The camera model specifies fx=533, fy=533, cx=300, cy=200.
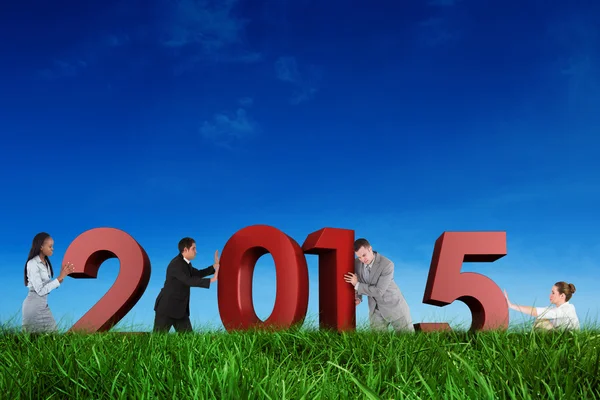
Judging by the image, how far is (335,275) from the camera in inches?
306

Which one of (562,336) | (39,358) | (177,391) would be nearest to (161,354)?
(39,358)

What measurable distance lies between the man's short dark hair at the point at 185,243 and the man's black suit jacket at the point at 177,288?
0.13m

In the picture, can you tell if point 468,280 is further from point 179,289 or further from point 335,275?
point 179,289

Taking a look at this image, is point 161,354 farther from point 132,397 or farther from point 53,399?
point 132,397

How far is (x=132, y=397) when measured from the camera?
282 cm

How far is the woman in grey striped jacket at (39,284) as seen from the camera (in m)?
7.80

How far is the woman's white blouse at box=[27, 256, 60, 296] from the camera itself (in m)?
7.89

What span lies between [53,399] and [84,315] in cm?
526

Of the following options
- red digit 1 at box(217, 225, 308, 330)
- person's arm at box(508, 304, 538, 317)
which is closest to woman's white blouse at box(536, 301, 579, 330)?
person's arm at box(508, 304, 538, 317)

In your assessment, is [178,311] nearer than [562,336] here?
No

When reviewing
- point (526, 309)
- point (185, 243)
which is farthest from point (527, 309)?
point (185, 243)

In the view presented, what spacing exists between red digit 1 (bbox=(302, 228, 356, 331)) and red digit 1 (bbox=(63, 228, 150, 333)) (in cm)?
264

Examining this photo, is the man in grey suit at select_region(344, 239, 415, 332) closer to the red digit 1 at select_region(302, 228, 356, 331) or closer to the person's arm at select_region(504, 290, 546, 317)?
the red digit 1 at select_region(302, 228, 356, 331)

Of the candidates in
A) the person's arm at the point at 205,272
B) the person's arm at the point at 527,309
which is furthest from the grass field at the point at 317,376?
the person's arm at the point at 205,272
